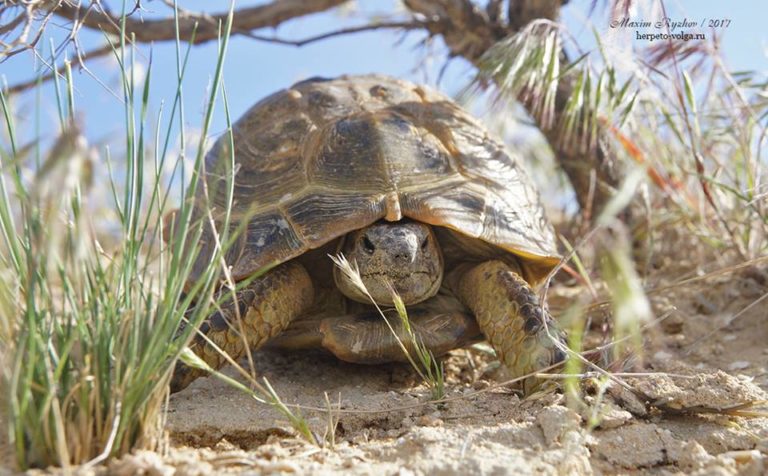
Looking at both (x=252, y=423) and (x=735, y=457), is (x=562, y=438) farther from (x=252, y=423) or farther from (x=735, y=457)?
(x=252, y=423)

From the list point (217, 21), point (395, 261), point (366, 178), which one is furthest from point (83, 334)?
point (217, 21)

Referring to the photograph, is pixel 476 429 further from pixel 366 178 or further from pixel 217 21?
pixel 217 21

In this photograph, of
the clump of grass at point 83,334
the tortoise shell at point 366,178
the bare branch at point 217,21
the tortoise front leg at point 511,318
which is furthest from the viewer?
the bare branch at point 217,21

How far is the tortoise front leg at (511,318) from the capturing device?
2.16 metres

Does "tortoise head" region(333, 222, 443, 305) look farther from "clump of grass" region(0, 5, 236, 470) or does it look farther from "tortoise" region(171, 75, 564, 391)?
"clump of grass" region(0, 5, 236, 470)

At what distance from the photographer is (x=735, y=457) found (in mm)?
1628

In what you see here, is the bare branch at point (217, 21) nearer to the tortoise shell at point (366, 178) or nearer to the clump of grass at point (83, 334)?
the tortoise shell at point (366, 178)

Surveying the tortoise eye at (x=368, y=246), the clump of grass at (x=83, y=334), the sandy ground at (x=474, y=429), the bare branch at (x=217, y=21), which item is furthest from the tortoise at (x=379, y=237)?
the bare branch at (x=217, y=21)

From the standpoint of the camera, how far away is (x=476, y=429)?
1754 mm

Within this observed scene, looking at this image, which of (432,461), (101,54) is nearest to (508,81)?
(432,461)

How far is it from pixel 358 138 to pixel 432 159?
33 cm

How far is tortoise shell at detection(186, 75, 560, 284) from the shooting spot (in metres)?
2.49


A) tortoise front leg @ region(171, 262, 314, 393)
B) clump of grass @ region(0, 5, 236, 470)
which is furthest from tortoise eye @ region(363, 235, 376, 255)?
clump of grass @ region(0, 5, 236, 470)

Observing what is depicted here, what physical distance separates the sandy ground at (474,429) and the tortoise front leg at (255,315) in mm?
122
